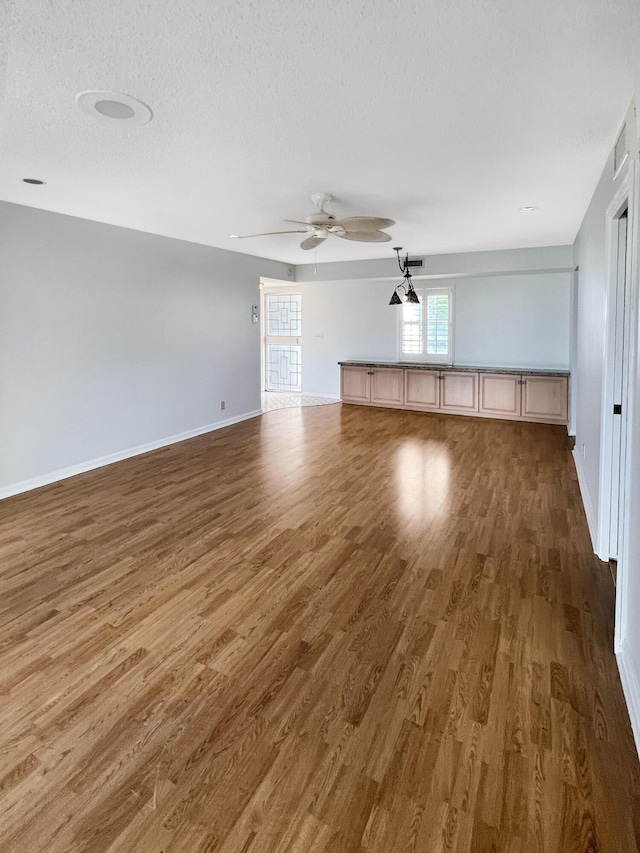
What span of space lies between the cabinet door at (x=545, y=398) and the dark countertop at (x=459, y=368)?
8 cm

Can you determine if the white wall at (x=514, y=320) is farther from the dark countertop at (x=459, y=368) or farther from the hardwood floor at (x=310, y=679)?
the hardwood floor at (x=310, y=679)

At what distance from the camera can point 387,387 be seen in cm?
882

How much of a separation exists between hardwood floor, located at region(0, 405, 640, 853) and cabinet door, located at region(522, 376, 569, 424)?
11.3 ft

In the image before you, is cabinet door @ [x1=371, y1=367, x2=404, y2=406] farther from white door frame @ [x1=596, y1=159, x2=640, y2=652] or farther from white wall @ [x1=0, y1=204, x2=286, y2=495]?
white door frame @ [x1=596, y1=159, x2=640, y2=652]

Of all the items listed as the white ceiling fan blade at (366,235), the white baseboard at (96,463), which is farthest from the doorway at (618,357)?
the white baseboard at (96,463)

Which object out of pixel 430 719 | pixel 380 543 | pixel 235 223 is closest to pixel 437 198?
pixel 235 223

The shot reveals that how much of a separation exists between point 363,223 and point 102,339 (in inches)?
125

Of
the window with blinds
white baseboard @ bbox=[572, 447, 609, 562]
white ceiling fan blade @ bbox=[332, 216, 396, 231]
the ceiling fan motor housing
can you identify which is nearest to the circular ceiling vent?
white ceiling fan blade @ bbox=[332, 216, 396, 231]

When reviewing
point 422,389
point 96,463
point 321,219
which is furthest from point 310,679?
point 422,389

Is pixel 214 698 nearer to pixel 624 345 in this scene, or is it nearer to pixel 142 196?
pixel 624 345

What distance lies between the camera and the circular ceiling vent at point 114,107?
7.55ft

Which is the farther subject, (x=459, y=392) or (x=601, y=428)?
(x=459, y=392)

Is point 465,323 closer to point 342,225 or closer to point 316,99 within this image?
point 342,225

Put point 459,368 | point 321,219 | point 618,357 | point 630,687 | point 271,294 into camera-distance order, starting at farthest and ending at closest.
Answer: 1. point 271,294
2. point 459,368
3. point 321,219
4. point 618,357
5. point 630,687
